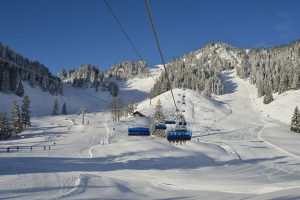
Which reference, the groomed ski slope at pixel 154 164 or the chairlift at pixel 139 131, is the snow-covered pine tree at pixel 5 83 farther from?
the chairlift at pixel 139 131

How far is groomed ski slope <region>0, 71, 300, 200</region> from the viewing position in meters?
29.5

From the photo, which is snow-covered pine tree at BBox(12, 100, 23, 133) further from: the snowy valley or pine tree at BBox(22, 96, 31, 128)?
pine tree at BBox(22, 96, 31, 128)

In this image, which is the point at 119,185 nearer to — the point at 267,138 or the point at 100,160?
the point at 100,160

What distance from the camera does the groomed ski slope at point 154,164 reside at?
29.5 meters

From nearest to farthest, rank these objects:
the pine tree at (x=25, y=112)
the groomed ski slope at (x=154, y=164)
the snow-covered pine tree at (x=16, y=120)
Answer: the groomed ski slope at (x=154, y=164)
the snow-covered pine tree at (x=16, y=120)
the pine tree at (x=25, y=112)

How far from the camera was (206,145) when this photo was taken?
6850cm

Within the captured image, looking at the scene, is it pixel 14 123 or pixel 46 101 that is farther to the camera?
pixel 46 101

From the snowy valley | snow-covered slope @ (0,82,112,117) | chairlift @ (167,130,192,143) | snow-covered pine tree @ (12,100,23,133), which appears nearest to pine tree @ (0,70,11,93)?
snow-covered slope @ (0,82,112,117)

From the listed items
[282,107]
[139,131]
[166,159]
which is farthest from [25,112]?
[282,107]

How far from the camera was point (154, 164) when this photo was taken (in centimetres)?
5088

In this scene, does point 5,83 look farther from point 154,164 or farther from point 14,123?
point 154,164

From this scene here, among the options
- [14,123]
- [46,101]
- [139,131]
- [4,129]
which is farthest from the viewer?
[46,101]

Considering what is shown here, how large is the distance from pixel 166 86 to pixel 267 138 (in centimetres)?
10096

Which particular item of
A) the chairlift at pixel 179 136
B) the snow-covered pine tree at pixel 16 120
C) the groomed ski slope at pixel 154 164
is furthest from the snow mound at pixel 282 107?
the chairlift at pixel 179 136
